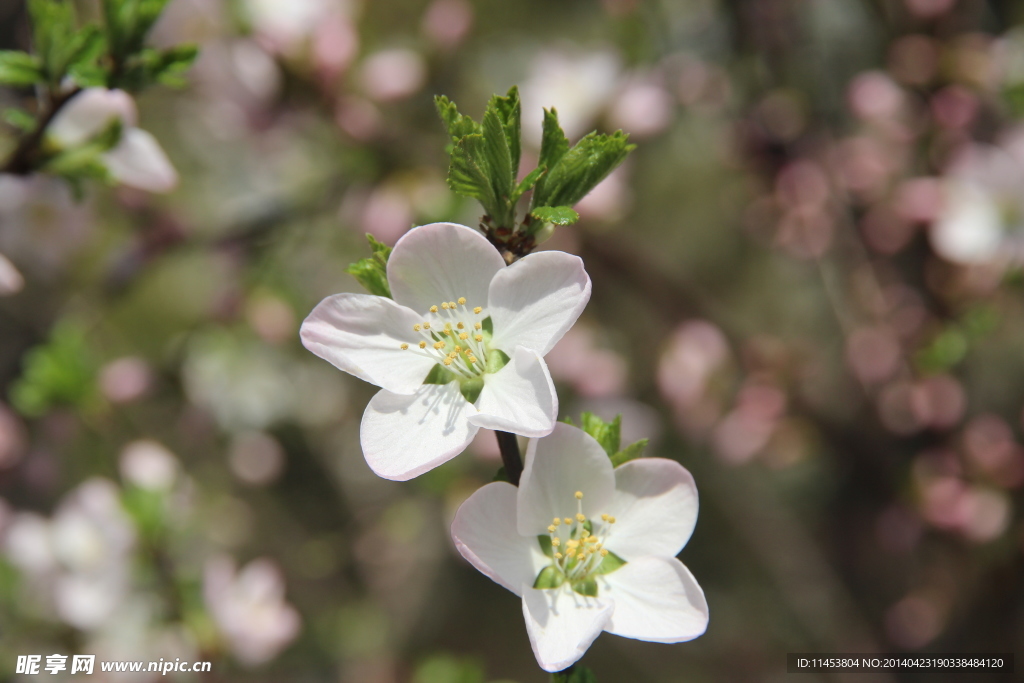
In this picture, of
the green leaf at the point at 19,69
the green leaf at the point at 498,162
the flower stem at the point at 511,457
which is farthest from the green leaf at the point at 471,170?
the green leaf at the point at 19,69

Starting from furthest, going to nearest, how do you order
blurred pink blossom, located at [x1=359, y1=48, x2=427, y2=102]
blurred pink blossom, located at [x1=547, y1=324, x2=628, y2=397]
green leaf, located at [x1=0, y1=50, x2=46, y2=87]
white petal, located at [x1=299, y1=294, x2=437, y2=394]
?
blurred pink blossom, located at [x1=547, y1=324, x2=628, y2=397] < blurred pink blossom, located at [x1=359, y1=48, x2=427, y2=102] < green leaf, located at [x1=0, y1=50, x2=46, y2=87] < white petal, located at [x1=299, y1=294, x2=437, y2=394]

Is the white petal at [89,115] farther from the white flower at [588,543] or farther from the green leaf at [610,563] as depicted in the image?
the green leaf at [610,563]

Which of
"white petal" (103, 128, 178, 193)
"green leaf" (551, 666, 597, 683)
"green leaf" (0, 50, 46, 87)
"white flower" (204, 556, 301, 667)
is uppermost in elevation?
"green leaf" (0, 50, 46, 87)

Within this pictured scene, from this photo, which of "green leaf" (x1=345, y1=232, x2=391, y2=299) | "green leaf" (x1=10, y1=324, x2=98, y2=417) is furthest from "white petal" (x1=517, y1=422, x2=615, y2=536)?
"green leaf" (x1=10, y1=324, x2=98, y2=417)

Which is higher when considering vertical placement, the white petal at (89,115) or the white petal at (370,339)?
the white petal at (89,115)

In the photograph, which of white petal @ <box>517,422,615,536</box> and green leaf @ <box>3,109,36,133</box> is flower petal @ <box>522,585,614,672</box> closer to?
white petal @ <box>517,422,615,536</box>
